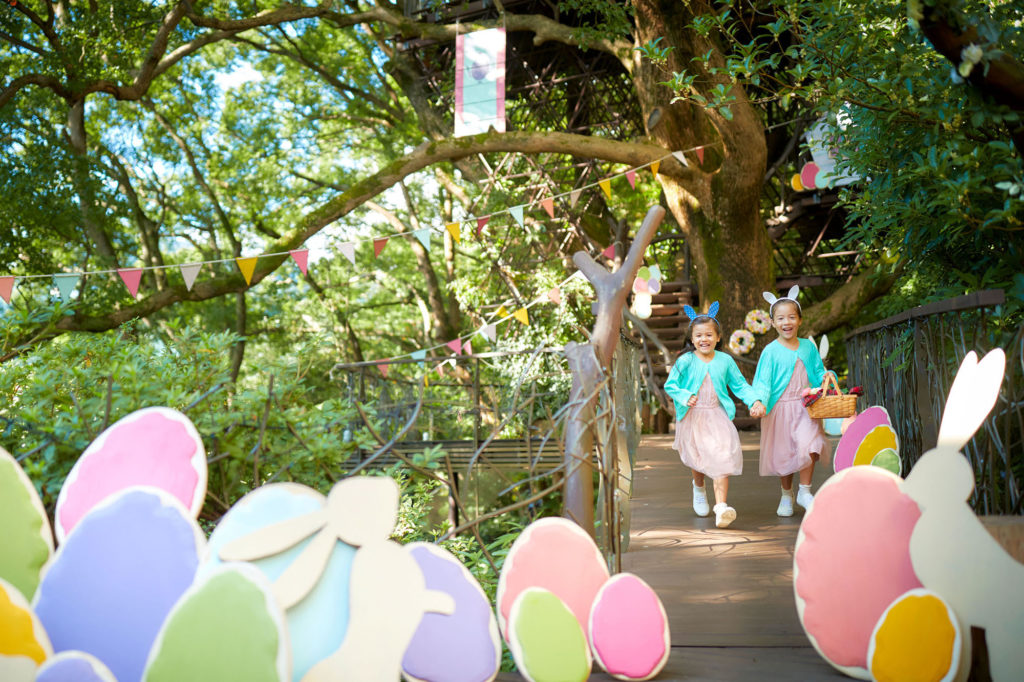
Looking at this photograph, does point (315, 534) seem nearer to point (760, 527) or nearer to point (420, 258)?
point (760, 527)

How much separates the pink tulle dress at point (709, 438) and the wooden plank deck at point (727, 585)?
0.36 metres

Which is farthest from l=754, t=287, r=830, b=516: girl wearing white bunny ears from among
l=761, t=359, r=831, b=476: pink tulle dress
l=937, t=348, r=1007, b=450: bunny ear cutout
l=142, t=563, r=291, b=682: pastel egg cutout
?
l=142, t=563, r=291, b=682: pastel egg cutout

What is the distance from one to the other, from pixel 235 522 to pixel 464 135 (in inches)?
316

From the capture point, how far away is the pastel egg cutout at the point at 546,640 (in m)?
2.45

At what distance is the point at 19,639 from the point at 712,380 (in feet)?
13.6

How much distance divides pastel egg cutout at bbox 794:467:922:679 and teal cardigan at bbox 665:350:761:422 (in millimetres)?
2560

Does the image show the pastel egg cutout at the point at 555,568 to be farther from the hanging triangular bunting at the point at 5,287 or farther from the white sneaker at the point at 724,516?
the hanging triangular bunting at the point at 5,287

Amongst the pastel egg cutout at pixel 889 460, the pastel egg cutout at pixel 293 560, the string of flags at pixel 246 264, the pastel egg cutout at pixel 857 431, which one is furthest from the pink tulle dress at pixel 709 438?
the string of flags at pixel 246 264

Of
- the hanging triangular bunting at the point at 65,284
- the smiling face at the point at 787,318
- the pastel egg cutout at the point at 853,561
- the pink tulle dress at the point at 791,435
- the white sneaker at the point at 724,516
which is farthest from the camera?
the hanging triangular bunting at the point at 65,284

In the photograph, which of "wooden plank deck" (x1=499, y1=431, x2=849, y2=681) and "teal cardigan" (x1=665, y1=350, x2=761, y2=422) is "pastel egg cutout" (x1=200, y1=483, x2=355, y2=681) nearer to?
"wooden plank deck" (x1=499, y1=431, x2=849, y2=681)

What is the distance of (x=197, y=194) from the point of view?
670 inches

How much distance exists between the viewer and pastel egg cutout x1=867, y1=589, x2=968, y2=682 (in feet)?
7.78

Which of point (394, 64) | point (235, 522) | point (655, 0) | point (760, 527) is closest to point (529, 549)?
point (235, 522)

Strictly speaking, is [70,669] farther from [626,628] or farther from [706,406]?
[706,406]
